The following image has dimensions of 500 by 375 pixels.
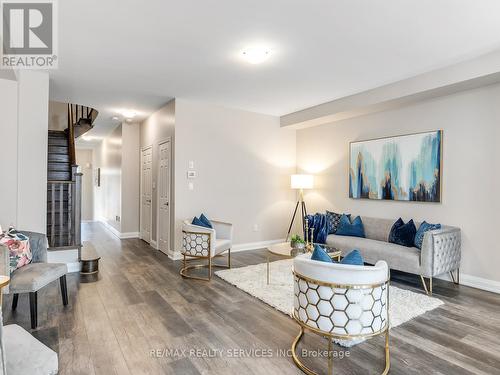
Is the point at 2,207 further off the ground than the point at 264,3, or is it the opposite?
the point at 264,3

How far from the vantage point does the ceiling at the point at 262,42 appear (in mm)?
2467

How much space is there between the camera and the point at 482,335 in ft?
8.36

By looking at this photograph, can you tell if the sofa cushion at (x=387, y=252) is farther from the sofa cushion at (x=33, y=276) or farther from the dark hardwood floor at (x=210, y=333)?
the sofa cushion at (x=33, y=276)

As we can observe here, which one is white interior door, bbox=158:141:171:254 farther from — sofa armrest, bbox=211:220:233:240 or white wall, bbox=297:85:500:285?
white wall, bbox=297:85:500:285

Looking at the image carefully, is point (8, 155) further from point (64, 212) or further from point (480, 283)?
point (480, 283)

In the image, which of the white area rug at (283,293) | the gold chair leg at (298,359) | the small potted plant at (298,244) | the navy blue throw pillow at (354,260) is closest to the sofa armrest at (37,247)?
the white area rug at (283,293)

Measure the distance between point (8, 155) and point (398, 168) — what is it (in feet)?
17.6

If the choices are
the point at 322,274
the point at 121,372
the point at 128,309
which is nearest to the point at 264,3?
the point at 322,274

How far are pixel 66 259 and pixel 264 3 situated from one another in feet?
13.8

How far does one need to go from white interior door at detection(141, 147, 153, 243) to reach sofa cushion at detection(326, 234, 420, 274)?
13.2ft

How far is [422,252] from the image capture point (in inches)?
139

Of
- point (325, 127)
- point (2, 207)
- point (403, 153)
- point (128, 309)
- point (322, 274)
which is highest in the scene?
point (325, 127)

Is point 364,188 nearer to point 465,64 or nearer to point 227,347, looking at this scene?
point 465,64

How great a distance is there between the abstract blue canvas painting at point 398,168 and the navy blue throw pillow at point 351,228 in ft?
1.58
